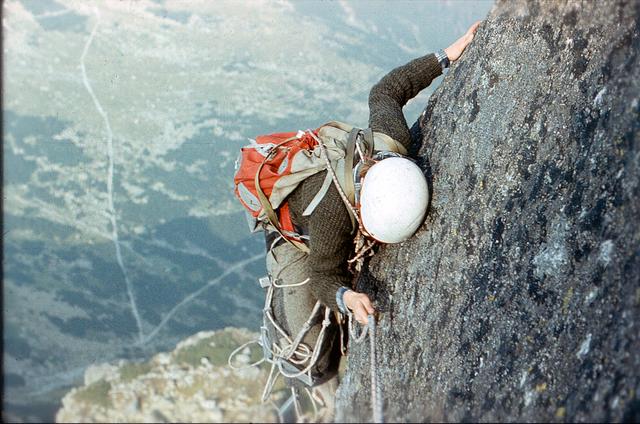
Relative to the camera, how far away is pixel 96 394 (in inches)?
812

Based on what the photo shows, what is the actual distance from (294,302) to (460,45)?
6.79 feet

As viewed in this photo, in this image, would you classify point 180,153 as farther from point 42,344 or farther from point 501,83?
point 501,83

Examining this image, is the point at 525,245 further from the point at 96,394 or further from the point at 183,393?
the point at 96,394

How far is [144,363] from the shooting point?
23000 millimetres

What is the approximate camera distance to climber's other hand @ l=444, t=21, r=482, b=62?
3.73 meters

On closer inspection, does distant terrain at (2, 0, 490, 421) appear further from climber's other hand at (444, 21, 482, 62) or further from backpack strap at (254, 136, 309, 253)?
climber's other hand at (444, 21, 482, 62)

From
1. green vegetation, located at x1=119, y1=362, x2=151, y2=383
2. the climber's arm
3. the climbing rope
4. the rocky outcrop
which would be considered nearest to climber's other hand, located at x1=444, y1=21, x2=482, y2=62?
the climber's arm

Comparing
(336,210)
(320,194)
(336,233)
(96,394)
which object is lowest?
(96,394)

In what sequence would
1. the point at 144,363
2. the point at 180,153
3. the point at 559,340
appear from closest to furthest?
the point at 559,340 < the point at 144,363 < the point at 180,153

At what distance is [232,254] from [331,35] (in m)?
22.3

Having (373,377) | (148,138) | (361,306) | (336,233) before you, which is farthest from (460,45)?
(148,138)

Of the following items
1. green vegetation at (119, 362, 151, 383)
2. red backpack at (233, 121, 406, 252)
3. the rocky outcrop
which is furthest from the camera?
green vegetation at (119, 362, 151, 383)

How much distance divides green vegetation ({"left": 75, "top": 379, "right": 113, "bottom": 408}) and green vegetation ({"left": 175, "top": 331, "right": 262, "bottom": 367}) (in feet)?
8.72

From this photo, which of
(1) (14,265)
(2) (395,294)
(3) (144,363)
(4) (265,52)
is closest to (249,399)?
(3) (144,363)
